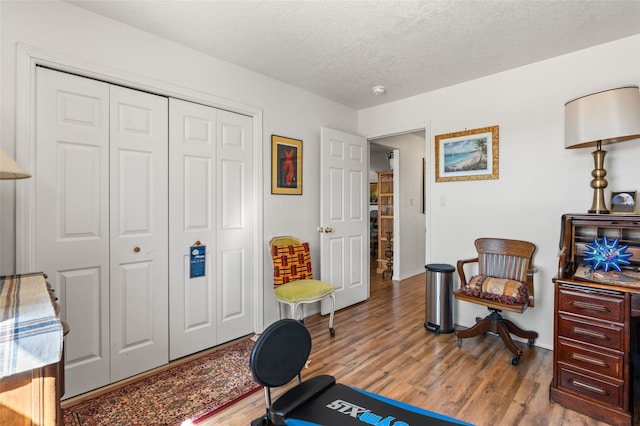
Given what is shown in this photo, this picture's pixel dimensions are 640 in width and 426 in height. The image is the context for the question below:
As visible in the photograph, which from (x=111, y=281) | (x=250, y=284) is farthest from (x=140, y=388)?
(x=250, y=284)

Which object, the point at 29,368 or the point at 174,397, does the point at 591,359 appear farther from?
the point at 29,368

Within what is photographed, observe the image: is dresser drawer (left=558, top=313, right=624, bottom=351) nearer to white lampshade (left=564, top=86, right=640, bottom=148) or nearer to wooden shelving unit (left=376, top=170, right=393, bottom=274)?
white lampshade (left=564, top=86, right=640, bottom=148)

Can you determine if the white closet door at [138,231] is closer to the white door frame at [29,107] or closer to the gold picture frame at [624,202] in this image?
the white door frame at [29,107]

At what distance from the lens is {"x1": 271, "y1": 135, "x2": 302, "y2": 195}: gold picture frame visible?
3314 millimetres

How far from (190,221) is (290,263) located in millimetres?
1052

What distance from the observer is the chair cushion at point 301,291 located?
2.88 metres

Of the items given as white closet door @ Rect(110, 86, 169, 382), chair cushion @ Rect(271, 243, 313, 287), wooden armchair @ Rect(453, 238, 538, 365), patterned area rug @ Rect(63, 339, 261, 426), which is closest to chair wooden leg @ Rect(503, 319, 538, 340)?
wooden armchair @ Rect(453, 238, 538, 365)

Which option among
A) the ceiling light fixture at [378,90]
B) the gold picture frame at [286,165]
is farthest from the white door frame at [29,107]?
the ceiling light fixture at [378,90]

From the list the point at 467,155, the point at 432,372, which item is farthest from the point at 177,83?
the point at 432,372

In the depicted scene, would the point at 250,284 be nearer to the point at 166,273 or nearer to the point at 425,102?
the point at 166,273

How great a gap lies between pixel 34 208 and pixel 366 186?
3347mm

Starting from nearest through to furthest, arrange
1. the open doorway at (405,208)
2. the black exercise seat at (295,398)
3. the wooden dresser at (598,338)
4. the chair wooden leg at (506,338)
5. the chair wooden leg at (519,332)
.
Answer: the black exercise seat at (295,398)
the wooden dresser at (598,338)
the chair wooden leg at (506,338)
the chair wooden leg at (519,332)
the open doorway at (405,208)

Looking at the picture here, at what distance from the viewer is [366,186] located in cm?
427

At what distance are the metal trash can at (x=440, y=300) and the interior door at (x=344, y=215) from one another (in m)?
1.04
